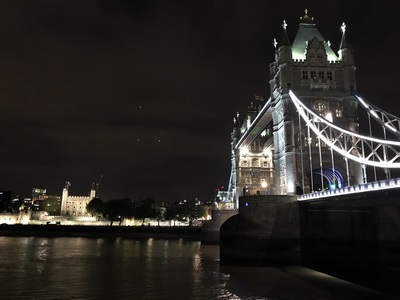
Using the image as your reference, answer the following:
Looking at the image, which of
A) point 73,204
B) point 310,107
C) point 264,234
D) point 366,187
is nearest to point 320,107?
point 310,107

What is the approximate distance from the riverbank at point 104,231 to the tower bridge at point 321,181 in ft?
102

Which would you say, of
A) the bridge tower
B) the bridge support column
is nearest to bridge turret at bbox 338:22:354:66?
the bridge tower

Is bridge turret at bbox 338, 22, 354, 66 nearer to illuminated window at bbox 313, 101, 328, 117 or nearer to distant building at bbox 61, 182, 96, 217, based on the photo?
Result: illuminated window at bbox 313, 101, 328, 117

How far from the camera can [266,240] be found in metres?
28.7

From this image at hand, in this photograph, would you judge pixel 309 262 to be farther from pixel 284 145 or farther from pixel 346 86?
pixel 346 86

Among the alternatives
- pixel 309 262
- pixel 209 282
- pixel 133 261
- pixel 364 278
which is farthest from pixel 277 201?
pixel 133 261

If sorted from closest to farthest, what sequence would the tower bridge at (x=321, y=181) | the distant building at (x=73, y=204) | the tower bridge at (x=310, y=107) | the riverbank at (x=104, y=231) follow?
the tower bridge at (x=321, y=181), the tower bridge at (x=310, y=107), the riverbank at (x=104, y=231), the distant building at (x=73, y=204)

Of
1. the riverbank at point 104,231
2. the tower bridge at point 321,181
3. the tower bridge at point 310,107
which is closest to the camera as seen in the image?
the tower bridge at point 321,181

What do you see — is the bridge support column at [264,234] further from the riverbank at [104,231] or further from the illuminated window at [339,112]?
the riverbank at [104,231]

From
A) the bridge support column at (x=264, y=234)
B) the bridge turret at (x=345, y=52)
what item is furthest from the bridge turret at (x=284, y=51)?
the bridge support column at (x=264, y=234)

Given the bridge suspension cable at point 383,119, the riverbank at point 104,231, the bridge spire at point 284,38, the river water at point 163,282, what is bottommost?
the river water at point 163,282

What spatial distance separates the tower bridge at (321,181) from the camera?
26344 millimetres

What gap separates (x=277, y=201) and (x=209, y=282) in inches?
424

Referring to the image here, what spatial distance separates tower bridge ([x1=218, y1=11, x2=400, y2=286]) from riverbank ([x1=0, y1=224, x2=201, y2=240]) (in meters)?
31.2
